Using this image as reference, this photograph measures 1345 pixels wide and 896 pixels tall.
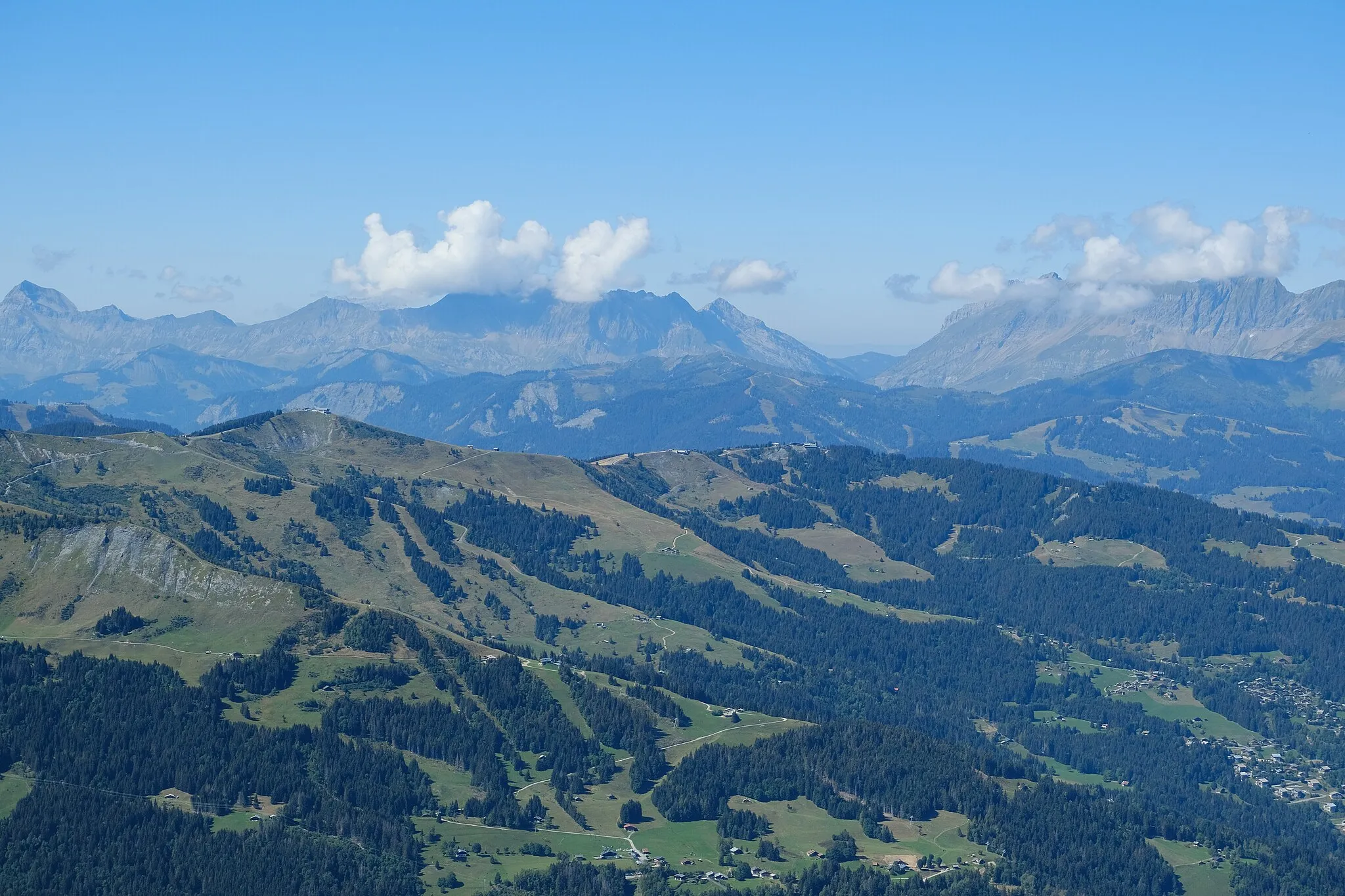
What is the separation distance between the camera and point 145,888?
650 ft

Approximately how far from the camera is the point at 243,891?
654 feet

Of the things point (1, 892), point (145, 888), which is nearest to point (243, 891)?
point (145, 888)

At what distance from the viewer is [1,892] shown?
7682 inches

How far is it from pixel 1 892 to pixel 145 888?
16.6m

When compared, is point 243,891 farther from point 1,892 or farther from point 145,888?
point 1,892

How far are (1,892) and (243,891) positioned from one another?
28.4 m

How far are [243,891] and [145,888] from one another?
38.7 ft
